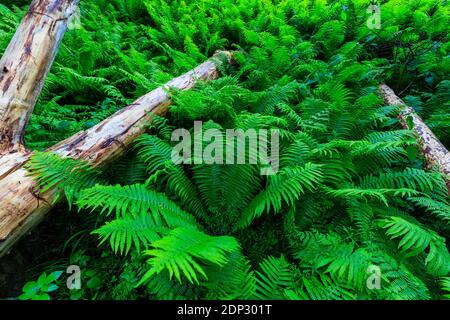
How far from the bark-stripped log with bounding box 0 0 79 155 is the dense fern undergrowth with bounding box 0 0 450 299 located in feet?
0.87

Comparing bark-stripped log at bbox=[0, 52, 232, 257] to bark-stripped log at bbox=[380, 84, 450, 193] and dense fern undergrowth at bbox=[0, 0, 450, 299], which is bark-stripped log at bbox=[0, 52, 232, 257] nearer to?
dense fern undergrowth at bbox=[0, 0, 450, 299]

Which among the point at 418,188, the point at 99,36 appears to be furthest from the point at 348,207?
the point at 99,36

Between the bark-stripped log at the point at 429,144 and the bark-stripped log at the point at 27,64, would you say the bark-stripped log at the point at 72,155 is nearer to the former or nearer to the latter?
the bark-stripped log at the point at 27,64

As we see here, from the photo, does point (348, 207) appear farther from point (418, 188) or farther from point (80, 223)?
point (80, 223)

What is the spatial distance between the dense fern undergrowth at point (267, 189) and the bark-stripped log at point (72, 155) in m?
0.11

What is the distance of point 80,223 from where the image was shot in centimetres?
217

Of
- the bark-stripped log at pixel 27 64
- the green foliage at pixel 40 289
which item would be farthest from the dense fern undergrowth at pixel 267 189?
the bark-stripped log at pixel 27 64

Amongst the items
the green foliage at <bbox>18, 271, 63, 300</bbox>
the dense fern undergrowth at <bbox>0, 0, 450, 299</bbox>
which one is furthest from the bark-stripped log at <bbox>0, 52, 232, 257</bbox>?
the green foliage at <bbox>18, 271, 63, 300</bbox>

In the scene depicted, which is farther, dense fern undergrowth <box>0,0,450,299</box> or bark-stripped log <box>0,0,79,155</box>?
bark-stripped log <box>0,0,79,155</box>

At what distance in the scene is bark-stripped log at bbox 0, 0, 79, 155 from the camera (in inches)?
83.7

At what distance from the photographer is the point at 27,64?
2.31 meters

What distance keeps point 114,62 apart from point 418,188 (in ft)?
12.2

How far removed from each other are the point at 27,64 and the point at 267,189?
2118mm

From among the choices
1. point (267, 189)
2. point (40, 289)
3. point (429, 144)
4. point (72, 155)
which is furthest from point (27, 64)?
point (429, 144)
